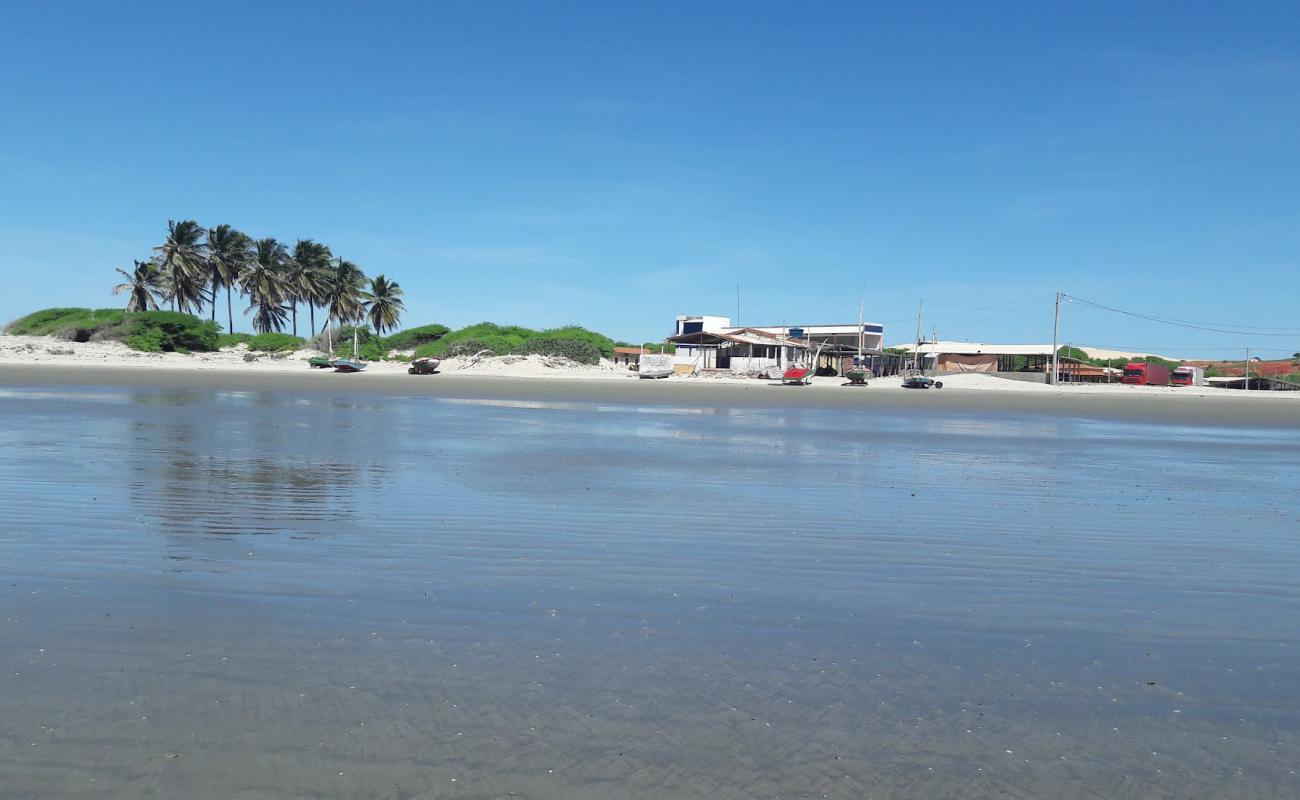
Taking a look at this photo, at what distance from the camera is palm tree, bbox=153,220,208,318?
7800 cm

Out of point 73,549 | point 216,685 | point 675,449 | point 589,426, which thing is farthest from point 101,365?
point 216,685

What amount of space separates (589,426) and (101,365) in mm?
52693

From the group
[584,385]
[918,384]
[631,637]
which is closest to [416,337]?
[584,385]

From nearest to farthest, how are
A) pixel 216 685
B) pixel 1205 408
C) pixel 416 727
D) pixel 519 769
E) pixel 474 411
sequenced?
pixel 519 769 < pixel 416 727 < pixel 216 685 < pixel 474 411 < pixel 1205 408

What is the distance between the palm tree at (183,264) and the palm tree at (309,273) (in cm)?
754

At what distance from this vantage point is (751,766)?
12.4 ft

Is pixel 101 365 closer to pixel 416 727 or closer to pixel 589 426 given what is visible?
pixel 589 426

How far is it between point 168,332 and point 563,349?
32.4 meters

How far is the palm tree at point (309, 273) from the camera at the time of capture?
274ft

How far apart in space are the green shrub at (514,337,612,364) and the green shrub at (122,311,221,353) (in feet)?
87.3

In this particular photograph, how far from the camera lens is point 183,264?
3091 inches

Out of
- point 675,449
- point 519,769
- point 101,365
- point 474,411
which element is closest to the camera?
point 519,769

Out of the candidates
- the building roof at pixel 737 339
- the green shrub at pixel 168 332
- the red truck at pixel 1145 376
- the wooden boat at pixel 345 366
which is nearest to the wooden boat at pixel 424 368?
the wooden boat at pixel 345 366

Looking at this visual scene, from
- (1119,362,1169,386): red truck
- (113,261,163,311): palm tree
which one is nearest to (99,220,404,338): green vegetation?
(113,261,163,311): palm tree
